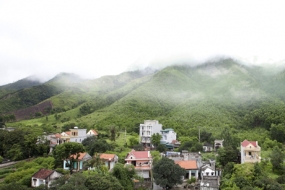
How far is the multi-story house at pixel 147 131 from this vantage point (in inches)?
2258

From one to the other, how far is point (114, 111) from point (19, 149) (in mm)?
34095

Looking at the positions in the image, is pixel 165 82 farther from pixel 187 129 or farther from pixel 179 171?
pixel 179 171

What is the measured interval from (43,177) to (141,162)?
1409 cm

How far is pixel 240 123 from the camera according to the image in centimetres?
6756

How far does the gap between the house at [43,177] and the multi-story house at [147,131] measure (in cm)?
2580

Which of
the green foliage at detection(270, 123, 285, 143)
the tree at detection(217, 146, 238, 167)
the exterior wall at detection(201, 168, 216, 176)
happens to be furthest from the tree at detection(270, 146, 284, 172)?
the green foliage at detection(270, 123, 285, 143)

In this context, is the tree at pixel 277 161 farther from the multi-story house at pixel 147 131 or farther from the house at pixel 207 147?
the multi-story house at pixel 147 131

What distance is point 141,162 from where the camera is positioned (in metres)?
39.9

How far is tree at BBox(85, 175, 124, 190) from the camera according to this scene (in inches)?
1088

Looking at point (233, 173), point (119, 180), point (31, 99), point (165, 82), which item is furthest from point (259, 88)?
point (31, 99)

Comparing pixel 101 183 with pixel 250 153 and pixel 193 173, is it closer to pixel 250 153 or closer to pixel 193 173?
pixel 193 173

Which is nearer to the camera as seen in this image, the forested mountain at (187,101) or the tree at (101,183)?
the tree at (101,183)

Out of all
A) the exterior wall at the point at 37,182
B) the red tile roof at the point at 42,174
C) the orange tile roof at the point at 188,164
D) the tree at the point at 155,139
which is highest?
the tree at the point at 155,139

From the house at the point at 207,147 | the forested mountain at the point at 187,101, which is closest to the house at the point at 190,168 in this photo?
the house at the point at 207,147
